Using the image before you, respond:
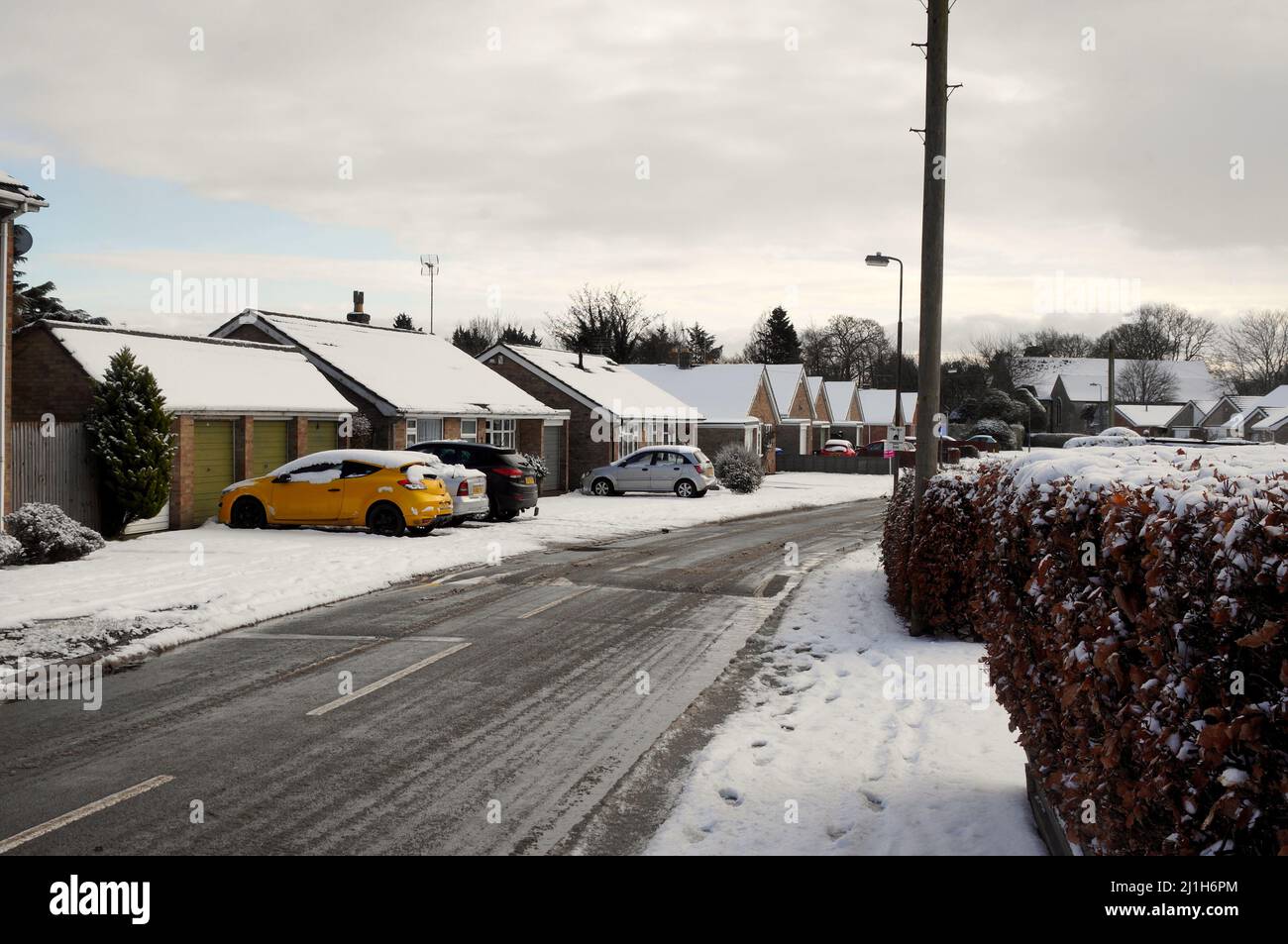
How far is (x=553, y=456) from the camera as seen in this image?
38.4 meters

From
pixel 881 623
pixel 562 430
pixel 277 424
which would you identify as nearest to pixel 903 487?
pixel 881 623

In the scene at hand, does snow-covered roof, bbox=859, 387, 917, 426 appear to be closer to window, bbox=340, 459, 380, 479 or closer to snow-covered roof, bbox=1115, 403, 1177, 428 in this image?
snow-covered roof, bbox=1115, 403, 1177, 428

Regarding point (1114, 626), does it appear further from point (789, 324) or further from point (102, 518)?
point (789, 324)

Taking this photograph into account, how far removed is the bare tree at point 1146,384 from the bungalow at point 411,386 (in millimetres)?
84659

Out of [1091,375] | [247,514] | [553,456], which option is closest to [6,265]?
[247,514]

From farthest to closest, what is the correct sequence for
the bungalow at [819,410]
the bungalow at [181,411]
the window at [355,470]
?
the bungalow at [819,410] → the window at [355,470] → the bungalow at [181,411]

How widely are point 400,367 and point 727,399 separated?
84.8 ft

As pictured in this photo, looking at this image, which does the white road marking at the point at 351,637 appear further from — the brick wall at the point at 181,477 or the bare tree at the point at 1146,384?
the bare tree at the point at 1146,384

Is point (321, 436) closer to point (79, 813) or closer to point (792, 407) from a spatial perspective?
point (79, 813)

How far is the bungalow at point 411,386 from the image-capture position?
29.2 meters

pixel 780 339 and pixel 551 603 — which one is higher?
pixel 780 339

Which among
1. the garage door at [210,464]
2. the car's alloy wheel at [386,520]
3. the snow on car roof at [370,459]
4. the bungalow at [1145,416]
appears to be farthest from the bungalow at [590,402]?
the bungalow at [1145,416]

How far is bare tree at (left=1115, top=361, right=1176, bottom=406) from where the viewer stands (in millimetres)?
104806

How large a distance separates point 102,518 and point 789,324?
88.5 meters
